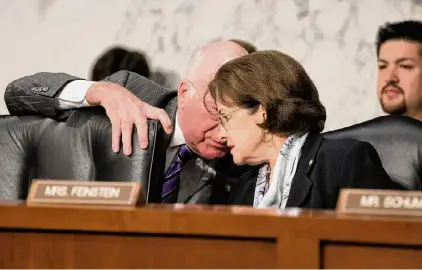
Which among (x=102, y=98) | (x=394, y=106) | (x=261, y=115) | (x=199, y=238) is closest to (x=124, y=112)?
(x=102, y=98)

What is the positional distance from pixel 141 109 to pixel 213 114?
0.21 m

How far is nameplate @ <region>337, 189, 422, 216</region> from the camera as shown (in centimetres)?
87

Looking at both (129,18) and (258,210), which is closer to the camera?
(258,210)

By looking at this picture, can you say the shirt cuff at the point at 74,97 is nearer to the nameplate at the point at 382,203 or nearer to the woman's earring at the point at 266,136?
the woman's earring at the point at 266,136

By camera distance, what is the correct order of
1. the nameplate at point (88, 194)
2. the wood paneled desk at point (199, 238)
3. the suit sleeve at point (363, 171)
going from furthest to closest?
the suit sleeve at point (363, 171), the nameplate at point (88, 194), the wood paneled desk at point (199, 238)

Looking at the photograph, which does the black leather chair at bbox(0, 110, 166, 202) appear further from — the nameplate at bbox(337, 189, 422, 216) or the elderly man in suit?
the nameplate at bbox(337, 189, 422, 216)

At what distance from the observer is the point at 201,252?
2.94 ft

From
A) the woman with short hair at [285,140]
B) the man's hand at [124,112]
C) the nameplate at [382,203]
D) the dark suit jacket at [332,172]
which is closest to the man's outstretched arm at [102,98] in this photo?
the man's hand at [124,112]

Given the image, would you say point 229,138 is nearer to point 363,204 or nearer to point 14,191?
point 14,191

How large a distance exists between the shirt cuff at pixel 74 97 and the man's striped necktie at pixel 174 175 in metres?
0.28

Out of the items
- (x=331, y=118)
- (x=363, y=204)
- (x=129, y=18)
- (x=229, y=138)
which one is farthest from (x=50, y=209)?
(x=129, y=18)

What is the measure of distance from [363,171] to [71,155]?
78 centimetres

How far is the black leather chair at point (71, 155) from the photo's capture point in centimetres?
184

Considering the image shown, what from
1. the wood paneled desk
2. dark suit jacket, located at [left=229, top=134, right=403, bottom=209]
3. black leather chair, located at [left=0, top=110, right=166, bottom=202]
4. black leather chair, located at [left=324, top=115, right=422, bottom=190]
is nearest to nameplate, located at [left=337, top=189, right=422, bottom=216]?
the wood paneled desk
